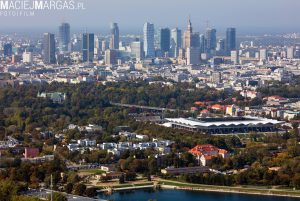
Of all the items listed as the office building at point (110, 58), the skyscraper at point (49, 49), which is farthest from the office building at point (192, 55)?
the skyscraper at point (49, 49)

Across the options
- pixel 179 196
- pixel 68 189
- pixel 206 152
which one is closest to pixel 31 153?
pixel 206 152

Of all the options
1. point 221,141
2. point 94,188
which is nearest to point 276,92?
point 221,141

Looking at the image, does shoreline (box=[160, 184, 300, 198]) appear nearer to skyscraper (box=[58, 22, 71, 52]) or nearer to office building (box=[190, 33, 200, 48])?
office building (box=[190, 33, 200, 48])

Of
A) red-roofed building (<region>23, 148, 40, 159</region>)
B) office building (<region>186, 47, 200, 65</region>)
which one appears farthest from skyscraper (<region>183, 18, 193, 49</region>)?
red-roofed building (<region>23, 148, 40, 159</region>)

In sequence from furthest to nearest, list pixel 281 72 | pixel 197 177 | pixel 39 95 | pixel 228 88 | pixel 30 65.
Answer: pixel 30 65
pixel 281 72
pixel 228 88
pixel 39 95
pixel 197 177

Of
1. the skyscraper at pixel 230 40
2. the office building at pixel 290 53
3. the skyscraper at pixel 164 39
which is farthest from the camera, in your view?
the skyscraper at pixel 230 40

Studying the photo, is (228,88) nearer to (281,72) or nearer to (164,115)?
(281,72)

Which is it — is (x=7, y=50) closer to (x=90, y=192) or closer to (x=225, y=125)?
(x=225, y=125)

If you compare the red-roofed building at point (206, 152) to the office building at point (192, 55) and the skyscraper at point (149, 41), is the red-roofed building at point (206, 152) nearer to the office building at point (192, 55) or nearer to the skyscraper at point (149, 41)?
the office building at point (192, 55)
